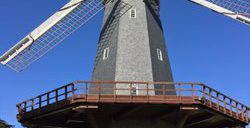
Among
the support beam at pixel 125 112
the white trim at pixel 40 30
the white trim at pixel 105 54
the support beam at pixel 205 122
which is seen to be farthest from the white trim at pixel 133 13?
the support beam at pixel 205 122

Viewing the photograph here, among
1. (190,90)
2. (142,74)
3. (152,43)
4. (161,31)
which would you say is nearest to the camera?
(190,90)

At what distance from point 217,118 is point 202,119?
73 cm

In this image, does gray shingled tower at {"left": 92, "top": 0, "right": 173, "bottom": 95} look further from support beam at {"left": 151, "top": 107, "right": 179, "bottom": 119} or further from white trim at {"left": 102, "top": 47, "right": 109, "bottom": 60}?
support beam at {"left": 151, "top": 107, "right": 179, "bottom": 119}

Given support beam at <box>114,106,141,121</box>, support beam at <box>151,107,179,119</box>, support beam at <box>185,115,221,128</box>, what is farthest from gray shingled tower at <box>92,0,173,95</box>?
support beam at <box>185,115,221,128</box>

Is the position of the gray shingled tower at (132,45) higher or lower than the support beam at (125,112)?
higher

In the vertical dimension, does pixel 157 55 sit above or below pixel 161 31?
below

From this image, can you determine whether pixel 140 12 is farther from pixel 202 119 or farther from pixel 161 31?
pixel 202 119

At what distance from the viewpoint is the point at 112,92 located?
19578 mm

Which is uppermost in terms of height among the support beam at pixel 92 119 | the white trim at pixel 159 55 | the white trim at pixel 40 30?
the white trim at pixel 40 30

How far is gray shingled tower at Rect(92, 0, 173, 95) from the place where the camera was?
20297 mm

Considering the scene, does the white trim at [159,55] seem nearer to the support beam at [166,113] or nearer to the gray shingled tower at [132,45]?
the gray shingled tower at [132,45]

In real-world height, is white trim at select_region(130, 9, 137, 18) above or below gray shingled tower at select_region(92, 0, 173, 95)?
above

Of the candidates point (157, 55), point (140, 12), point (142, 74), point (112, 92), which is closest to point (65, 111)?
point (112, 92)

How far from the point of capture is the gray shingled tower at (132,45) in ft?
66.6
